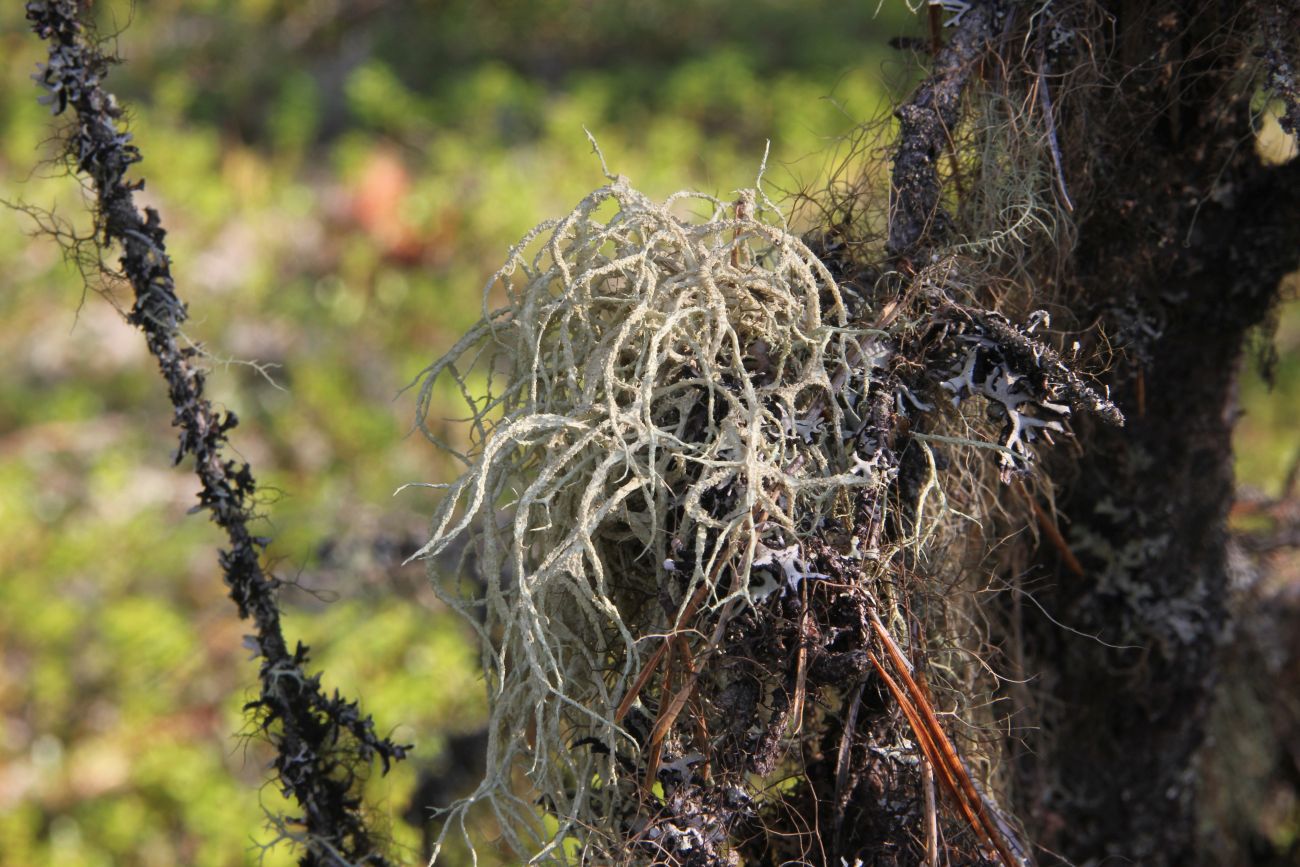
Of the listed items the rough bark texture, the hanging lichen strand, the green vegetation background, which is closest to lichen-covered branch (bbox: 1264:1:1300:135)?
the rough bark texture

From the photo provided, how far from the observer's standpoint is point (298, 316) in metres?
5.00

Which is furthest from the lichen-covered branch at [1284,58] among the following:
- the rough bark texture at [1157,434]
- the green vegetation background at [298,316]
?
the green vegetation background at [298,316]

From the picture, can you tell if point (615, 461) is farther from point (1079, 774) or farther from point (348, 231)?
point (348, 231)

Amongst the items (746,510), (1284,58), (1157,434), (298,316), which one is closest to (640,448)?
(746,510)

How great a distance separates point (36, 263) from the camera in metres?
5.18

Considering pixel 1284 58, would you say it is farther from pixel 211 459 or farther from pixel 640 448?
pixel 211 459

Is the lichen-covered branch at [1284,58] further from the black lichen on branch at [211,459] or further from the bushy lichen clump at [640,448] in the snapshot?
the black lichen on branch at [211,459]

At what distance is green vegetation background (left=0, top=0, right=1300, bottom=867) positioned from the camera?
125 inches

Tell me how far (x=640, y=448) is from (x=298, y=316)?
14.3ft

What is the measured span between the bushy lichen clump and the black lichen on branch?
237 millimetres

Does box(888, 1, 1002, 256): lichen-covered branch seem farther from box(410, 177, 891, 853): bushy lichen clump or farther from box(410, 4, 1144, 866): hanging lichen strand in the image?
box(410, 177, 891, 853): bushy lichen clump

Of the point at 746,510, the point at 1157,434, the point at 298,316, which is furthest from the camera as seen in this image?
the point at 298,316

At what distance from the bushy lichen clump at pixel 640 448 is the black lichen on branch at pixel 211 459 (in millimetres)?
237

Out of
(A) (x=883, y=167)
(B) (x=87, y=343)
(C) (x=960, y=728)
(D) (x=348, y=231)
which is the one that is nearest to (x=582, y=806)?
(C) (x=960, y=728)
